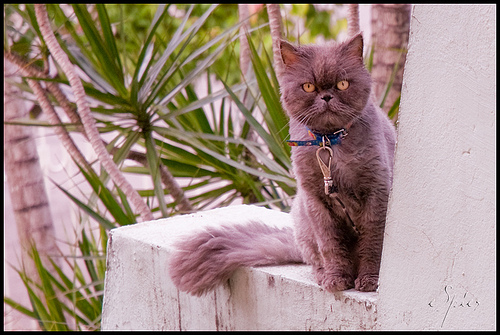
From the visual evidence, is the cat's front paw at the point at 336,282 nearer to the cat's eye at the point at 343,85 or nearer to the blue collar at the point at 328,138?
the blue collar at the point at 328,138

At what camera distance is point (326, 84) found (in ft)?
5.01

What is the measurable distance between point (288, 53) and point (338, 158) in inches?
12.6

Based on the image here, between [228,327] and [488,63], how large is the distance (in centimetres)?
114

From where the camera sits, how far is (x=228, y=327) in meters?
1.83

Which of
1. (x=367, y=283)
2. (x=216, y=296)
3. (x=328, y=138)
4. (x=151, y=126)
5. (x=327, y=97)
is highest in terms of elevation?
(x=327, y=97)

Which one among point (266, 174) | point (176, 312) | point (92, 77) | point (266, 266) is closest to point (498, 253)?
point (266, 266)

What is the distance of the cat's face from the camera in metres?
1.51

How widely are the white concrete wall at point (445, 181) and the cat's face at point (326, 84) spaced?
8.2 inches

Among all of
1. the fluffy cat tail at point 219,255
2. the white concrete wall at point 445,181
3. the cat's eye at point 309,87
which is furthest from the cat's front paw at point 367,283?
the cat's eye at point 309,87

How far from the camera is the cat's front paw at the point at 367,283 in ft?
5.00

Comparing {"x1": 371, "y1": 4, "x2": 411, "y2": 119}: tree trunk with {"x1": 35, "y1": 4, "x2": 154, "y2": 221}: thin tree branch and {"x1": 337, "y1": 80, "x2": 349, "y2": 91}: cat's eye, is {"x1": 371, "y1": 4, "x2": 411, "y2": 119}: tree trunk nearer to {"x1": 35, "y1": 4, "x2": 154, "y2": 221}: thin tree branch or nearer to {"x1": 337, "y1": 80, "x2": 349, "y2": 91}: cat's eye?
{"x1": 35, "y1": 4, "x2": 154, "y2": 221}: thin tree branch

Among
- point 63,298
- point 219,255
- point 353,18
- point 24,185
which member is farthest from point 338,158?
point 24,185

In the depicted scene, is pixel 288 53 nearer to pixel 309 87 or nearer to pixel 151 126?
pixel 309 87

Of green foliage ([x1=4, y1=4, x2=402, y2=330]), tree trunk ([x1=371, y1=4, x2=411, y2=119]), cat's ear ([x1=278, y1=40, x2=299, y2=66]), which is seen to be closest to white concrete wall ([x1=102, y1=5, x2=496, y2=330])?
cat's ear ([x1=278, y1=40, x2=299, y2=66])
